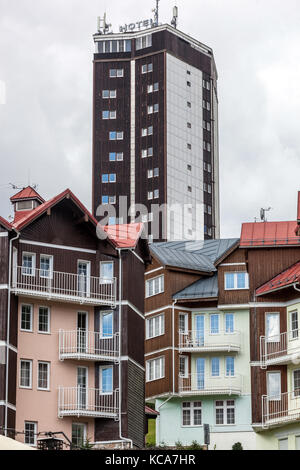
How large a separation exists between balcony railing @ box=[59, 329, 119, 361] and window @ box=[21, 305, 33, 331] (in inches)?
73.1

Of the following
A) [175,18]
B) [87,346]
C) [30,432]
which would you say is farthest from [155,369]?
[175,18]

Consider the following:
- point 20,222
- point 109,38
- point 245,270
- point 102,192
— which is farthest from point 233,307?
point 109,38

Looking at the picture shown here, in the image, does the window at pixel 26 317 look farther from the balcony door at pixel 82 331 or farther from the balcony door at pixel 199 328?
the balcony door at pixel 199 328

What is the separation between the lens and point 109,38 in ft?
503

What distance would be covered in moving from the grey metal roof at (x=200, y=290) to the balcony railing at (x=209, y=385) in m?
5.36

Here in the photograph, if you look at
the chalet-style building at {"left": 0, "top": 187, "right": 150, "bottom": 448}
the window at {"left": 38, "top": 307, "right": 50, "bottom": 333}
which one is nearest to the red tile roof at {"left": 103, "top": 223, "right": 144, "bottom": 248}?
the chalet-style building at {"left": 0, "top": 187, "right": 150, "bottom": 448}

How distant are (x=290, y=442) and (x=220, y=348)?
1221 centimetres

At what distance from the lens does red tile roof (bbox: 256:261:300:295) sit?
2530 inches

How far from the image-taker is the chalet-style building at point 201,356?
74.4m

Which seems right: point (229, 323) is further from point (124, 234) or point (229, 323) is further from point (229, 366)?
point (124, 234)

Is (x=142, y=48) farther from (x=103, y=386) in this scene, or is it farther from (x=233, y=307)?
(x=103, y=386)

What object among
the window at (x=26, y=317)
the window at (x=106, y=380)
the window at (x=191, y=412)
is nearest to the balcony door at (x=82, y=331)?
the window at (x=106, y=380)

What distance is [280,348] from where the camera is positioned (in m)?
65.1

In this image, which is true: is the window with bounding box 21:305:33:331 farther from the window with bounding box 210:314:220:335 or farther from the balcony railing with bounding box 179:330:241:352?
the window with bounding box 210:314:220:335
